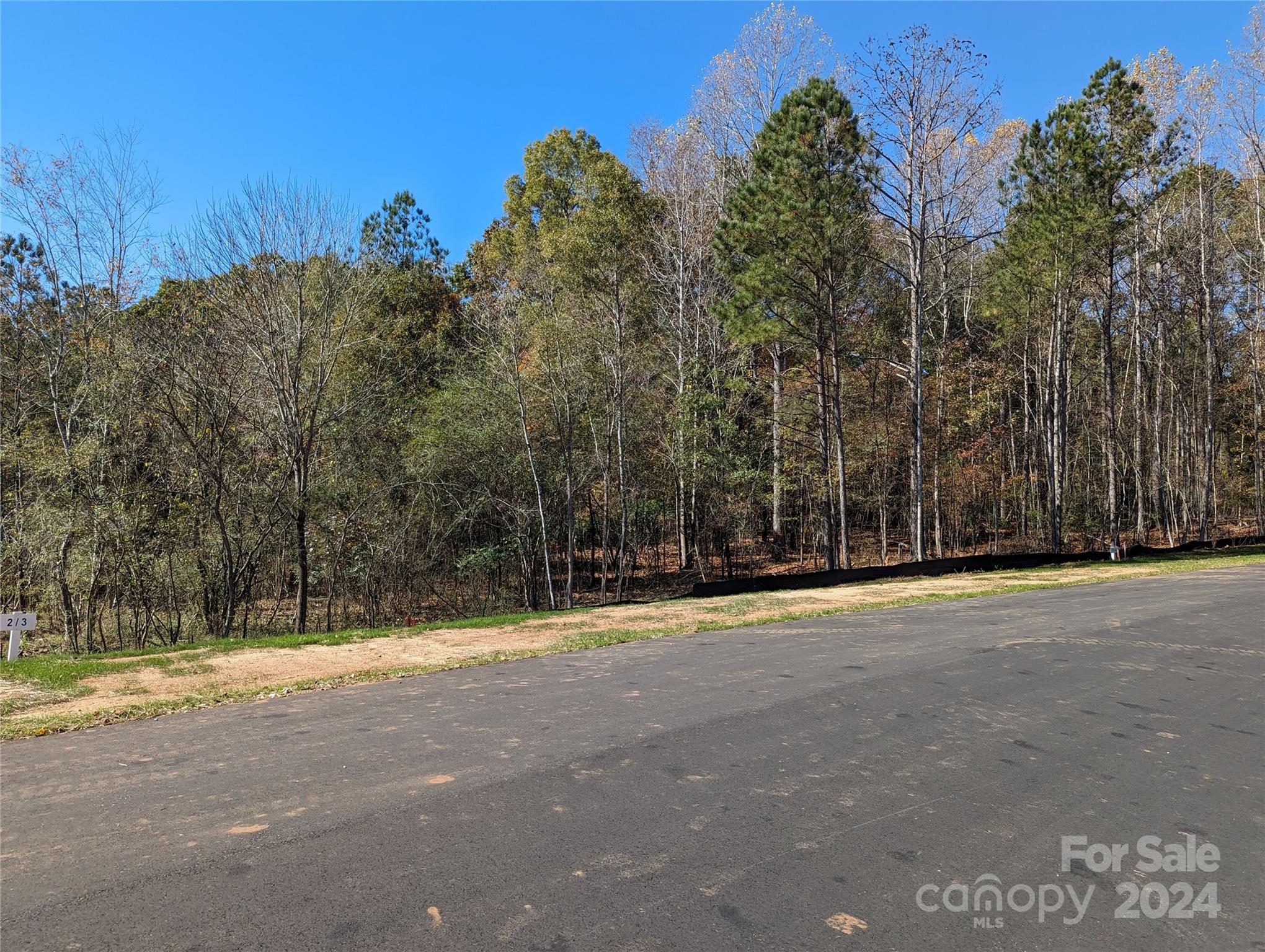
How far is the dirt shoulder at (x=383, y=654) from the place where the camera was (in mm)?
6418

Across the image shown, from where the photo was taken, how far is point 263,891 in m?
3.17

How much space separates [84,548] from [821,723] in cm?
1379

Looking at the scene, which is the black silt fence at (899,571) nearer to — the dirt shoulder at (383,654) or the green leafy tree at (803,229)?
the dirt shoulder at (383,654)

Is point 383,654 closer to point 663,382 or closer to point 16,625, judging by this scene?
point 16,625

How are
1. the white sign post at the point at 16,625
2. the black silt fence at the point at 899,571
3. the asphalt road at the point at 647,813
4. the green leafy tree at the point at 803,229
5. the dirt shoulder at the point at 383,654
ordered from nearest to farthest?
the asphalt road at the point at 647,813, the dirt shoulder at the point at 383,654, the white sign post at the point at 16,625, the black silt fence at the point at 899,571, the green leafy tree at the point at 803,229

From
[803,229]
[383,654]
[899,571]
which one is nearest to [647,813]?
[383,654]

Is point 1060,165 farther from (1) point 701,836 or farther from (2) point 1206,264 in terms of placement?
(1) point 701,836

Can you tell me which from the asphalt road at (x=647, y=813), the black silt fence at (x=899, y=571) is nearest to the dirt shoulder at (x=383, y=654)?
the asphalt road at (x=647, y=813)

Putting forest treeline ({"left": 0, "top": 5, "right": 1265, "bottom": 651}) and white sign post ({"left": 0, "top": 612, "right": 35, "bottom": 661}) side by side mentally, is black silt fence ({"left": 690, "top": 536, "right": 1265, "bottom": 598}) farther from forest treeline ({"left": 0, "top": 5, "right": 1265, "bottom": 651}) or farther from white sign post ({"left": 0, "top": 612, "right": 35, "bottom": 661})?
white sign post ({"left": 0, "top": 612, "right": 35, "bottom": 661})

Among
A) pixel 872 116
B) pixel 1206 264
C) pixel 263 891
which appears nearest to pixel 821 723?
pixel 263 891

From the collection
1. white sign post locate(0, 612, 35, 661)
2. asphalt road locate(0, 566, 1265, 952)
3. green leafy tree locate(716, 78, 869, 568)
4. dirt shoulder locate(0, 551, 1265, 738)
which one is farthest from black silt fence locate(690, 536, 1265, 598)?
white sign post locate(0, 612, 35, 661)

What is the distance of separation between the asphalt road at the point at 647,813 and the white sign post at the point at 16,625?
4.22m

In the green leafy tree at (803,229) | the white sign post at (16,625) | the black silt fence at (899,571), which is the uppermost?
the green leafy tree at (803,229)

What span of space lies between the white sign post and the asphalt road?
4.22 meters
